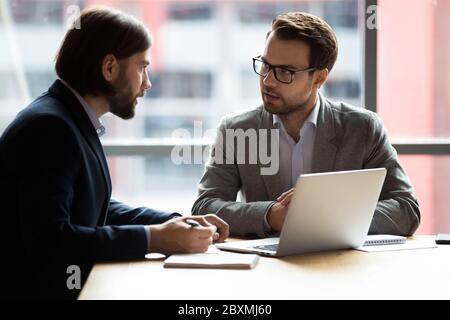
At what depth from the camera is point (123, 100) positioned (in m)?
2.49

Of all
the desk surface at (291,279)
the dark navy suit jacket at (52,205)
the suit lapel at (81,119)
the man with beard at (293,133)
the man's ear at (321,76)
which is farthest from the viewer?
the man's ear at (321,76)

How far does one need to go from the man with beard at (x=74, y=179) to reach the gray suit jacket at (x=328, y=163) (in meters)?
0.38

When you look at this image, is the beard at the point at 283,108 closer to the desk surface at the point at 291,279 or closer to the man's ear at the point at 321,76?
the man's ear at the point at 321,76

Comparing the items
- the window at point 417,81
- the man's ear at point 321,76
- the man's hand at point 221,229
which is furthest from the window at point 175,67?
the man's hand at point 221,229

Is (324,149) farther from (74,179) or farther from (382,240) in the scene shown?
(74,179)

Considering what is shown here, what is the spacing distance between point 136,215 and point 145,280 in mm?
700

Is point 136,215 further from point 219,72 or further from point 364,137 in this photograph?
point 219,72

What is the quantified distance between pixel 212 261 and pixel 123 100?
0.66 meters

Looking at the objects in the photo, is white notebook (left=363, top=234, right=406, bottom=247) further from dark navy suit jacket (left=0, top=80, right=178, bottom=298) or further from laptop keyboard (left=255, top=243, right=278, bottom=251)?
dark navy suit jacket (left=0, top=80, right=178, bottom=298)

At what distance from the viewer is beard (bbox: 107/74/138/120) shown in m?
2.45

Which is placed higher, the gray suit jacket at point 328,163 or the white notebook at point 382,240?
the gray suit jacket at point 328,163

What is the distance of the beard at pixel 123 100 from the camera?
2453mm

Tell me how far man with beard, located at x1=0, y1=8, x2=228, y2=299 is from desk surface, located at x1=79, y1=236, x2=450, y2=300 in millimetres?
82
